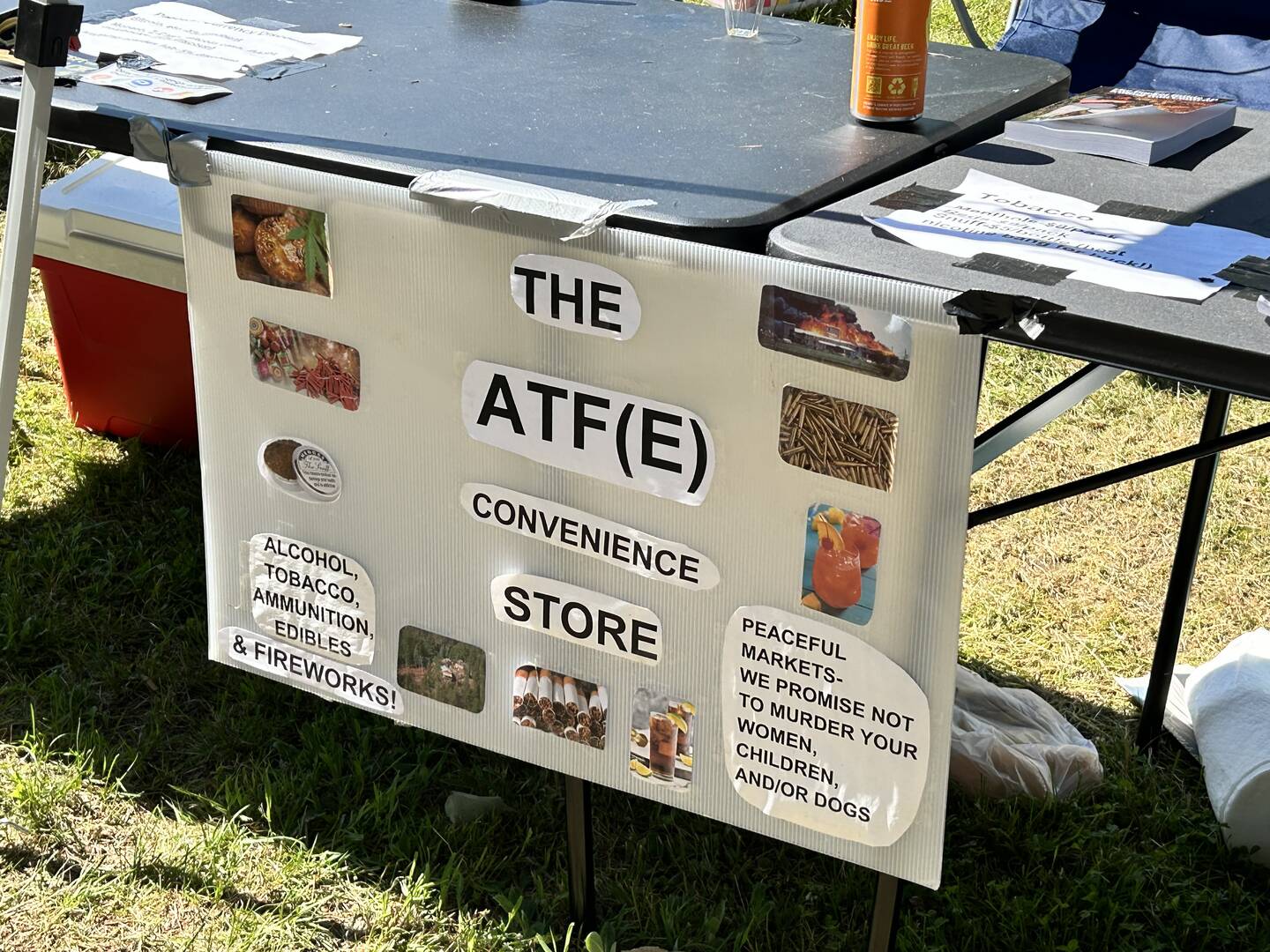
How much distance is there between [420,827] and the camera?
6.48 feet

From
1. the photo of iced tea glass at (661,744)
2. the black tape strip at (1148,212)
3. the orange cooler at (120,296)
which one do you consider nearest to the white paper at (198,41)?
the orange cooler at (120,296)

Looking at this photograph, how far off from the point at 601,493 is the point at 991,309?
0.47m

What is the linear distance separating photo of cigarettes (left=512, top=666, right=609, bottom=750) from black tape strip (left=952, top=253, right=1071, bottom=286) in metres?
0.61

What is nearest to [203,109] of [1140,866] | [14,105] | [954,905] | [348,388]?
[14,105]

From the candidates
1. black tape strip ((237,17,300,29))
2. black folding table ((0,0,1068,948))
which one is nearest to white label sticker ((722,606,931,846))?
black folding table ((0,0,1068,948))

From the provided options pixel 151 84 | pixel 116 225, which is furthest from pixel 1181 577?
pixel 116 225

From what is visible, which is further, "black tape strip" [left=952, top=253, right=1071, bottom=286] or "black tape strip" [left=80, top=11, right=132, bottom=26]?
"black tape strip" [left=80, top=11, right=132, bottom=26]

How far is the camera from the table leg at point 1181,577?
1.97 m

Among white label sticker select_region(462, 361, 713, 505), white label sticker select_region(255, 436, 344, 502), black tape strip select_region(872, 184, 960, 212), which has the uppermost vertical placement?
black tape strip select_region(872, 184, 960, 212)

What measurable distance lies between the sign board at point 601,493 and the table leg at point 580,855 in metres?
0.10

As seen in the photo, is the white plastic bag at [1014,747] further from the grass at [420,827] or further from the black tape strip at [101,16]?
the black tape strip at [101,16]

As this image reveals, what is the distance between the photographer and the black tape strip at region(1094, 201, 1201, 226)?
1.41 m

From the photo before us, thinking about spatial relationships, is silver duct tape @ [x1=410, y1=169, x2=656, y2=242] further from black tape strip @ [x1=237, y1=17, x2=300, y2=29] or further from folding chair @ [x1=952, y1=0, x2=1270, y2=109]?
folding chair @ [x1=952, y1=0, x2=1270, y2=109]

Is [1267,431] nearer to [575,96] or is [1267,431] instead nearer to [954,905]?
[954,905]
